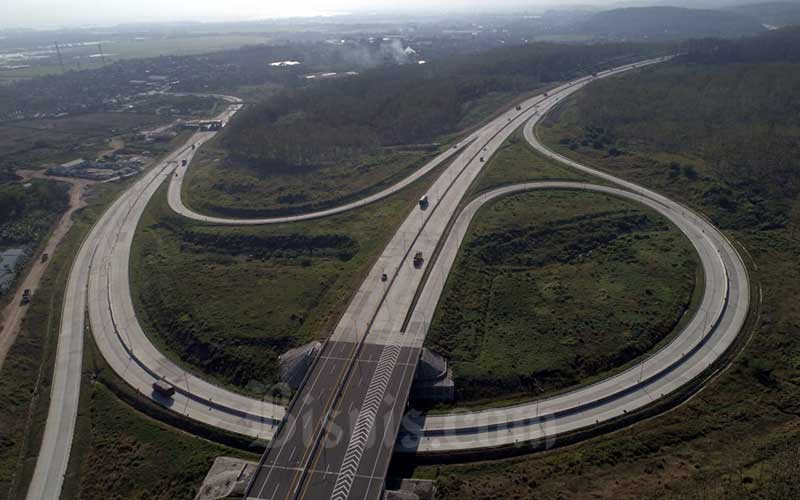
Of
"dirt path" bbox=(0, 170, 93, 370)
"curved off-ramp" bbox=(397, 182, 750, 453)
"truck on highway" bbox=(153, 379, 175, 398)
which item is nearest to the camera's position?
"curved off-ramp" bbox=(397, 182, 750, 453)

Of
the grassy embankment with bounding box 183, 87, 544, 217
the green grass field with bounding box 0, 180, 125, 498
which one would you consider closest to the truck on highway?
the green grass field with bounding box 0, 180, 125, 498

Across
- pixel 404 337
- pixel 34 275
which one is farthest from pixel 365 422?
pixel 34 275

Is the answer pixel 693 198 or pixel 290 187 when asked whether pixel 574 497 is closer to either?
pixel 693 198

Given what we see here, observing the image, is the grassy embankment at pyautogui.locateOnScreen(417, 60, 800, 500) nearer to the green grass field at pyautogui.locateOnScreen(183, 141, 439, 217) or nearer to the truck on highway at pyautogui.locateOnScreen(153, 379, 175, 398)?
the truck on highway at pyautogui.locateOnScreen(153, 379, 175, 398)

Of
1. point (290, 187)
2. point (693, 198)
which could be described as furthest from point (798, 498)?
point (290, 187)

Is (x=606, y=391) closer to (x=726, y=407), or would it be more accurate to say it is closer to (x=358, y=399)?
(x=726, y=407)

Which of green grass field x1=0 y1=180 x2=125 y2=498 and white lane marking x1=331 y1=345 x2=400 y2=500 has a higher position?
white lane marking x1=331 y1=345 x2=400 y2=500

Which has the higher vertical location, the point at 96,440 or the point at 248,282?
the point at 248,282
